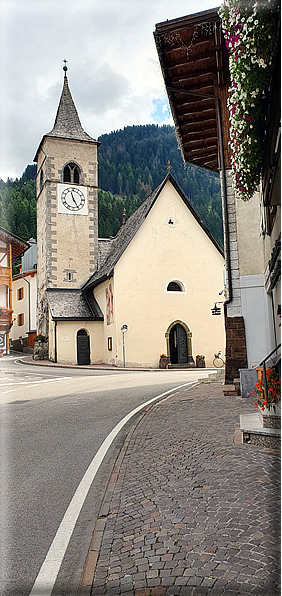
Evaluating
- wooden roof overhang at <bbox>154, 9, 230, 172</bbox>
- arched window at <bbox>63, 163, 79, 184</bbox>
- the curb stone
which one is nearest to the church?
arched window at <bbox>63, 163, 79, 184</bbox>

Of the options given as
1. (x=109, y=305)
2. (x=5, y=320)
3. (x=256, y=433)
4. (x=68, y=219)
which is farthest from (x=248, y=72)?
(x=68, y=219)

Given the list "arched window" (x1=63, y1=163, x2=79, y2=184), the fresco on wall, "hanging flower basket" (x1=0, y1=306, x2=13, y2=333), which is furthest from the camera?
"arched window" (x1=63, y1=163, x2=79, y2=184)

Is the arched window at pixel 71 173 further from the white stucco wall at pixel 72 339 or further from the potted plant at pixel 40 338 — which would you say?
the potted plant at pixel 40 338

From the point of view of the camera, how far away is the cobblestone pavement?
8.67 ft

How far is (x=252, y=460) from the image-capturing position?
4.94 meters

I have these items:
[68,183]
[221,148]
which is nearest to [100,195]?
[68,183]

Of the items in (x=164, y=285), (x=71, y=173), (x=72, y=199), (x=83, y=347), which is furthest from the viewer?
(x=71, y=173)

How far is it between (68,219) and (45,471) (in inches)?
1149

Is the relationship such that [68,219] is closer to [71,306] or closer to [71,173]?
[71,173]

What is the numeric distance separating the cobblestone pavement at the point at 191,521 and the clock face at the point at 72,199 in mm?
28405

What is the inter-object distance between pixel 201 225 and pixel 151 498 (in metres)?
25.7

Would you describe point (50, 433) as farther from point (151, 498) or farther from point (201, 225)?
point (201, 225)

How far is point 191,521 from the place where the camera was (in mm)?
3592

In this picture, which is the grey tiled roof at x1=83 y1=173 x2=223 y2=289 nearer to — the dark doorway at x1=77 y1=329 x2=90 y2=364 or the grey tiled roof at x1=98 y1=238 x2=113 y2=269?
the grey tiled roof at x1=98 y1=238 x2=113 y2=269
